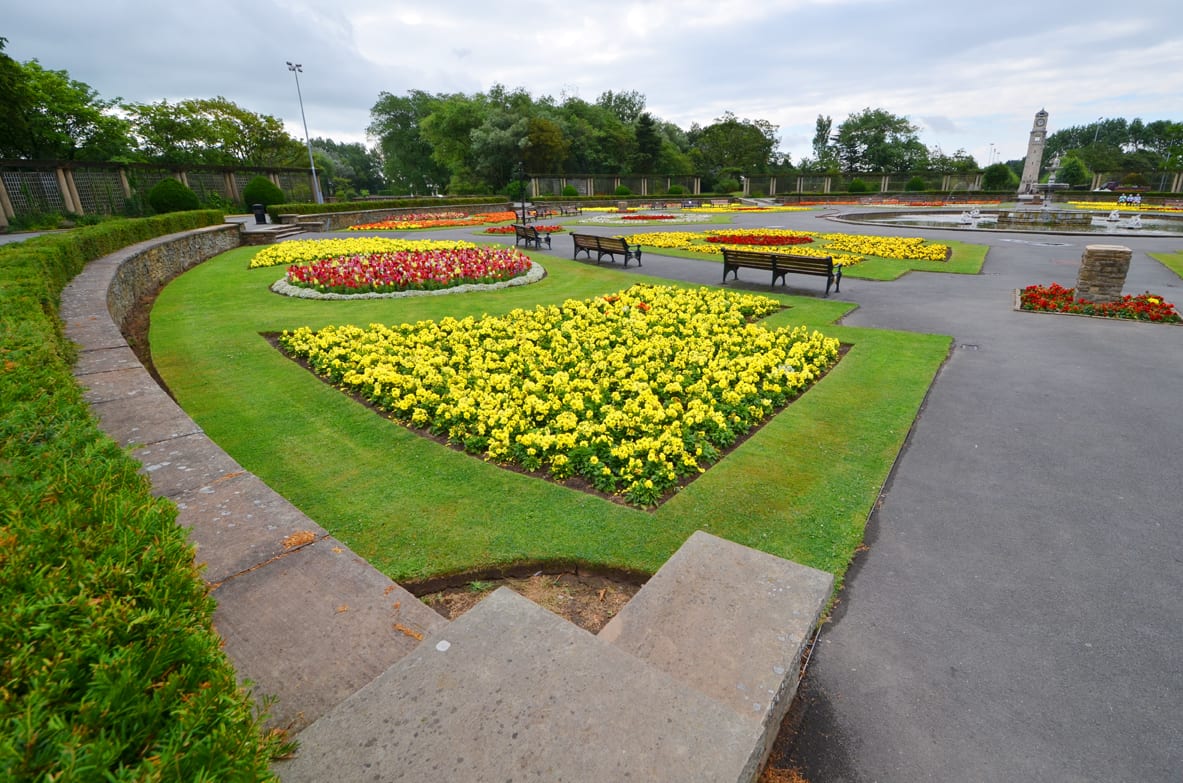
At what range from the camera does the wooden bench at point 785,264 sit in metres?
11.5

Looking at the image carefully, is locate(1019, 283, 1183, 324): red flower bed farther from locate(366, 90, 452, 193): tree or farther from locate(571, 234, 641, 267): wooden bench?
locate(366, 90, 452, 193): tree

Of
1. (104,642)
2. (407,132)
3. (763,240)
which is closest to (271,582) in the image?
(104,642)

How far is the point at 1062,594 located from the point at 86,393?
7488 millimetres

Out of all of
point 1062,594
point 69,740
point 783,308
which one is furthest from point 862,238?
point 69,740

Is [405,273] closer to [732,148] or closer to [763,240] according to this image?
[763,240]

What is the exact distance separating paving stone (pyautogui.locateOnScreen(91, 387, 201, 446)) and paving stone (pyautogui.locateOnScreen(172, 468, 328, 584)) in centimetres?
92

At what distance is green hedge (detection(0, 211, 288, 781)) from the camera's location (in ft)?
3.87

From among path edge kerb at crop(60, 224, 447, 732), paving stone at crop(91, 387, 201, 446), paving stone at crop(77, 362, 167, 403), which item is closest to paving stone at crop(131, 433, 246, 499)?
path edge kerb at crop(60, 224, 447, 732)

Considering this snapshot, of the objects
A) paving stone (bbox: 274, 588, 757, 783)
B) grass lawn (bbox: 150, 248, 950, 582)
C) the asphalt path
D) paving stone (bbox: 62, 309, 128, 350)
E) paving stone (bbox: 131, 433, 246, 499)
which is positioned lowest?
the asphalt path

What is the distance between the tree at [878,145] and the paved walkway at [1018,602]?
89834mm

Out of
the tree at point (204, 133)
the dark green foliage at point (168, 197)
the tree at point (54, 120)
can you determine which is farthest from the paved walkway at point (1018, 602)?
the tree at point (204, 133)

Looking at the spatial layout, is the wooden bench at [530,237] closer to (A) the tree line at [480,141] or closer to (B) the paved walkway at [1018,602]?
(A) the tree line at [480,141]

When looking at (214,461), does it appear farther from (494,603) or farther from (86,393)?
(494,603)

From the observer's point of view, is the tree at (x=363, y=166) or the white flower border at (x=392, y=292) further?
the tree at (x=363, y=166)
